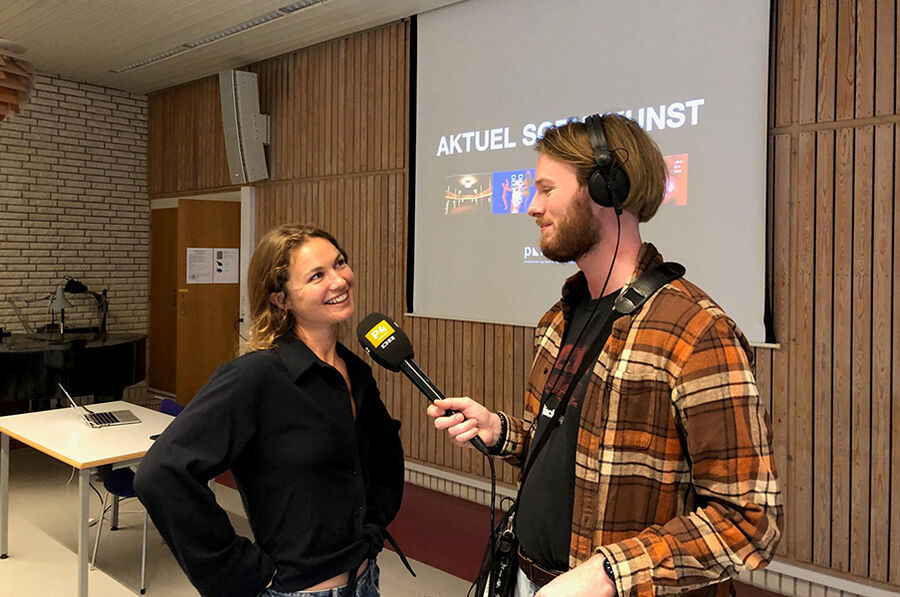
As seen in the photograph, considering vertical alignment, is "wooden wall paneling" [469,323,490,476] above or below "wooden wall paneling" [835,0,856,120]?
below

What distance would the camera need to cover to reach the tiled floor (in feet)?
12.3

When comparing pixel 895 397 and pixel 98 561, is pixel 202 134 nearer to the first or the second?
A: pixel 98 561

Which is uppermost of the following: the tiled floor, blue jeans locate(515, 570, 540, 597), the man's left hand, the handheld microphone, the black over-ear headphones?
the black over-ear headphones

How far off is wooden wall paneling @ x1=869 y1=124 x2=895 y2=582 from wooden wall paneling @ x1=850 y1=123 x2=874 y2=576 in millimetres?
20

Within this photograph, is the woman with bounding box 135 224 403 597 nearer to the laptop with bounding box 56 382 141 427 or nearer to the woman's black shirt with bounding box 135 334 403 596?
the woman's black shirt with bounding box 135 334 403 596

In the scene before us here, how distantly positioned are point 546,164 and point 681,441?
619mm

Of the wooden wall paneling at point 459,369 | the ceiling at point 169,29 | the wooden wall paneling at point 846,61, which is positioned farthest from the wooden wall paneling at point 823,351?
the ceiling at point 169,29

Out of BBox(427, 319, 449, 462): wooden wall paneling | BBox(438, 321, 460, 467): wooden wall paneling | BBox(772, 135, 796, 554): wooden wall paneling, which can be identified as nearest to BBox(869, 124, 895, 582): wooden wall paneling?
BBox(772, 135, 796, 554): wooden wall paneling

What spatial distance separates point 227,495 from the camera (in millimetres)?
5332

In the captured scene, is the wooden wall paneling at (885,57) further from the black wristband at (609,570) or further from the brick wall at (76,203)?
the brick wall at (76,203)

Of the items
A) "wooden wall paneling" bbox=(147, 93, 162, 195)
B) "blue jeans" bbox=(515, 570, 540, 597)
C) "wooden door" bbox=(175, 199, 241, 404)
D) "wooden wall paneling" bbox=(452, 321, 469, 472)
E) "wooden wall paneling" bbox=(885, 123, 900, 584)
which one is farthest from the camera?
"wooden wall paneling" bbox=(147, 93, 162, 195)

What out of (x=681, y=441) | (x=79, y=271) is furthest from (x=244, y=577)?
(x=79, y=271)

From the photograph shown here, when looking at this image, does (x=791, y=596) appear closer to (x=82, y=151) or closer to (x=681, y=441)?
(x=681, y=441)

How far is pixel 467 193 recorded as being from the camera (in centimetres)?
455
